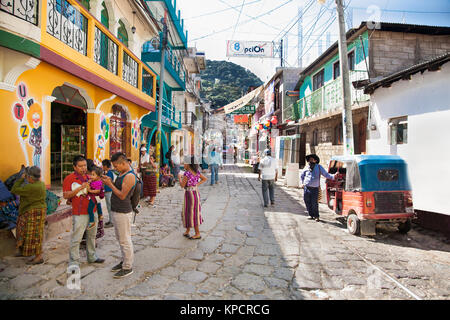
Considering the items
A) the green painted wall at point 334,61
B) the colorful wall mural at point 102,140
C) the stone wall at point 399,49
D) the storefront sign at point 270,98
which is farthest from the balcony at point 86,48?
the storefront sign at point 270,98

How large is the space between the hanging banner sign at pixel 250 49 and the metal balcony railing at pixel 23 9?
1364 centimetres

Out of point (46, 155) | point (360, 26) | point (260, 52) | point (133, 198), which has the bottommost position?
point (133, 198)

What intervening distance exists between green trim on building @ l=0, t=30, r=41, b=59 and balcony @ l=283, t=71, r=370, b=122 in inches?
398

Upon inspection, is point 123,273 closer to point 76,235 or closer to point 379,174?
point 76,235

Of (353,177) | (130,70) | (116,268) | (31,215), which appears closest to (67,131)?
(130,70)

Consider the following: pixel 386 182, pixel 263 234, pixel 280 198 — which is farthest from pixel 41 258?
pixel 280 198

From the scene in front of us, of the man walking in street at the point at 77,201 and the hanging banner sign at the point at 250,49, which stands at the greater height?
the hanging banner sign at the point at 250,49

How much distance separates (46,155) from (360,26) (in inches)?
486

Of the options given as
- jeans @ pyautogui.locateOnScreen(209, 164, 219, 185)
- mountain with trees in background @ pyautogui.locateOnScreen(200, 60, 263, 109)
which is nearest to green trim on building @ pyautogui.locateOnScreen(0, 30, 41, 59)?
jeans @ pyautogui.locateOnScreen(209, 164, 219, 185)

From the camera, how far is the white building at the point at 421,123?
610cm

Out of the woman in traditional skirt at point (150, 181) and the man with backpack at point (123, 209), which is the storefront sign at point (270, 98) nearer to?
→ the woman in traditional skirt at point (150, 181)

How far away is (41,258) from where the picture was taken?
12.8 ft
